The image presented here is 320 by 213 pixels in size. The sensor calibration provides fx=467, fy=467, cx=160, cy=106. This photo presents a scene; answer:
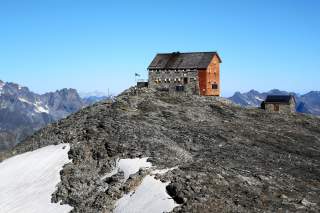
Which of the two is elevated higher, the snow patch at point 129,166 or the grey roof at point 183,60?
the grey roof at point 183,60

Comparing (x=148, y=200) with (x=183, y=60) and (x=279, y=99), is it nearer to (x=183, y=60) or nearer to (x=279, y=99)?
(x=183, y=60)

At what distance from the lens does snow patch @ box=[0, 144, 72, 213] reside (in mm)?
39844

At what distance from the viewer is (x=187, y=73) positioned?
78688 mm

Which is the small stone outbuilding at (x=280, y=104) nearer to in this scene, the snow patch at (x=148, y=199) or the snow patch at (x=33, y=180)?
the snow patch at (x=33, y=180)

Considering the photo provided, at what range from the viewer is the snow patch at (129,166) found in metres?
41.5

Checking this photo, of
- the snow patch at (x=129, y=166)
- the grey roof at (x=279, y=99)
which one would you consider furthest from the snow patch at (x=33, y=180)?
the grey roof at (x=279, y=99)

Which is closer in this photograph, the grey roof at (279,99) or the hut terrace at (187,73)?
the hut terrace at (187,73)

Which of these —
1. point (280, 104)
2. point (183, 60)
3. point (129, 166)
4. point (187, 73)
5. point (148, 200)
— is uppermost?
point (183, 60)

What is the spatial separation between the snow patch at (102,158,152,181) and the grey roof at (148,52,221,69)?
37.2 metres

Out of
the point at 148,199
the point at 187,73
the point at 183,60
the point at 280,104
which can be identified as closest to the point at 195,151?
the point at 148,199

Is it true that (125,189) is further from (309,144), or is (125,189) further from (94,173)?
(309,144)

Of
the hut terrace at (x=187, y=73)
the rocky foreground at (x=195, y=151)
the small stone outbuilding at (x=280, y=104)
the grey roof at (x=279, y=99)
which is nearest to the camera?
the rocky foreground at (x=195, y=151)

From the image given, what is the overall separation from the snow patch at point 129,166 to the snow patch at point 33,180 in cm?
555

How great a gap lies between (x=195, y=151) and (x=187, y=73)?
32.8 m
